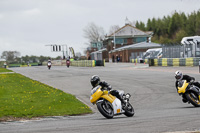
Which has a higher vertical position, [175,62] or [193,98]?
[175,62]

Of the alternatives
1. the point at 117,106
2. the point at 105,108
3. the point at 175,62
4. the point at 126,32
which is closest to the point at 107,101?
the point at 105,108

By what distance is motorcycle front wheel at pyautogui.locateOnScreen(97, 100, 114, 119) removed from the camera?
10.5m

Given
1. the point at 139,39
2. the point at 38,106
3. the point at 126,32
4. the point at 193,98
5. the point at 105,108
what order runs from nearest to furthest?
the point at 105,108
the point at 193,98
the point at 38,106
the point at 126,32
the point at 139,39

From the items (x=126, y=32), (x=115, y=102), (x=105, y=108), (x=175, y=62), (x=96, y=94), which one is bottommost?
(x=105, y=108)

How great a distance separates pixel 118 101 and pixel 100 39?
145113mm

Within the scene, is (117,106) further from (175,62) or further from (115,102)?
(175,62)

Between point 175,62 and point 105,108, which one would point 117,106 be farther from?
point 175,62

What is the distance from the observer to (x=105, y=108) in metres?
10.7

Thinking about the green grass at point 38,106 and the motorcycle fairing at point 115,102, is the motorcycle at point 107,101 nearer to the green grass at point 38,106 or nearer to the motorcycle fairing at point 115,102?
the motorcycle fairing at point 115,102

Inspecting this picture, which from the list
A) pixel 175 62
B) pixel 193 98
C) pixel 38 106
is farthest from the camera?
pixel 175 62

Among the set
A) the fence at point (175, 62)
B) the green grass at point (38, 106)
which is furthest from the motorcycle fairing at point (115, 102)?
the fence at point (175, 62)

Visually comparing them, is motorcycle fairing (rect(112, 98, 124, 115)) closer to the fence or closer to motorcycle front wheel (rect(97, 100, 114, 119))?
motorcycle front wheel (rect(97, 100, 114, 119))

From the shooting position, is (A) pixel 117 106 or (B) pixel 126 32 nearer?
Result: (A) pixel 117 106

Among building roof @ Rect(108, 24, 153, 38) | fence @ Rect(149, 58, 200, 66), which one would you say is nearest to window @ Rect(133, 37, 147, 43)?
building roof @ Rect(108, 24, 153, 38)
